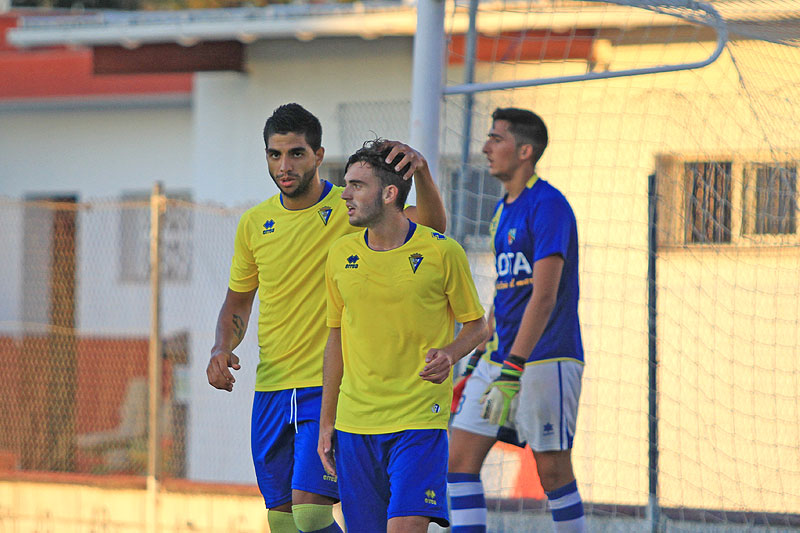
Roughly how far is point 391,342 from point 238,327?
3.46 ft

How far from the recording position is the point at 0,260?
43.4ft

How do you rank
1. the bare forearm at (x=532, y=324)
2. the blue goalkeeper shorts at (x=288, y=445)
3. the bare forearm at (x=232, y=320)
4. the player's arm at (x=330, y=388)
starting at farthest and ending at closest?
the bare forearm at (x=532, y=324)
the bare forearm at (x=232, y=320)
the blue goalkeeper shorts at (x=288, y=445)
the player's arm at (x=330, y=388)

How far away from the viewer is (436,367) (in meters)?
3.83

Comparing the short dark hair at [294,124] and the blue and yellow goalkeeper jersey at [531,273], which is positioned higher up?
the short dark hair at [294,124]

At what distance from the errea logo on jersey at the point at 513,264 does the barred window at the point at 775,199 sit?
2.23 meters

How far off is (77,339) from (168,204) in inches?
153

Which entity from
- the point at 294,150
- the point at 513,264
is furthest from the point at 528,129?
the point at 294,150

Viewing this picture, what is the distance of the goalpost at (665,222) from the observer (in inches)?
261

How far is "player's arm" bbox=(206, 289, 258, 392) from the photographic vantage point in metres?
4.50

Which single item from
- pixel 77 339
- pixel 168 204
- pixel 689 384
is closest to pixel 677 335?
pixel 689 384

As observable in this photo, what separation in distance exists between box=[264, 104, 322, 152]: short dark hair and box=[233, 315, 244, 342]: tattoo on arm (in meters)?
0.85

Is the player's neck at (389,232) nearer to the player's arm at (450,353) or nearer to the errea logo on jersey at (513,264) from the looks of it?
the player's arm at (450,353)

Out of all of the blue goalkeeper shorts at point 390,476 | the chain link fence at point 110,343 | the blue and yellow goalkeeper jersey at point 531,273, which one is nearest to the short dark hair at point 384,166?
the blue goalkeeper shorts at point 390,476

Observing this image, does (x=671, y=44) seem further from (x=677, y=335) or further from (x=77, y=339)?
(x=77, y=339)
